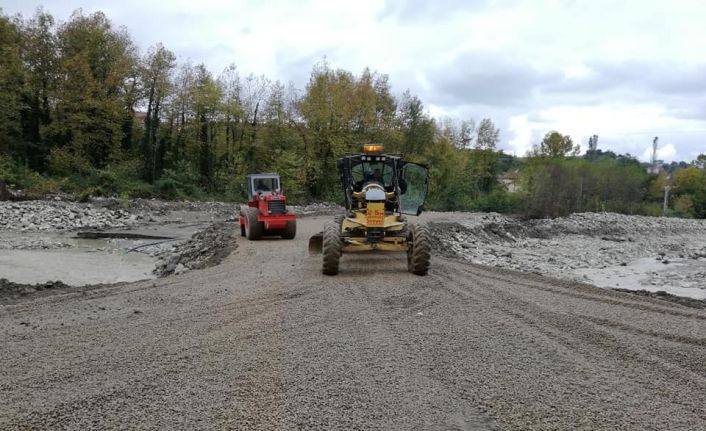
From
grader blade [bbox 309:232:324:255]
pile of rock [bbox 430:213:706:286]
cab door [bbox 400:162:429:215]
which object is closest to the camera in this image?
cab door [bbox 400:162:429:215]

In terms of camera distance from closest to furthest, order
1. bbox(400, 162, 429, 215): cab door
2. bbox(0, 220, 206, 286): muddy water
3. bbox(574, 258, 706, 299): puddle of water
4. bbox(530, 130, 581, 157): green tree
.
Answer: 1. bbox(400, 162, 429, 215): cab door
2. bbox(0, 220, 206, 286): muddy water
3. bbox(574, 258, 706, 299): puddle of water
4. bbox(530, 130, 581, 157): green tree

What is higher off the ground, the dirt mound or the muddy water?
the dirt mound

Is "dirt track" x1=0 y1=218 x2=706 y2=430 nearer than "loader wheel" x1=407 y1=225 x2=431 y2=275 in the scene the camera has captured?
Yes

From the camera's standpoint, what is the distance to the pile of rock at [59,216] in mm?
23875

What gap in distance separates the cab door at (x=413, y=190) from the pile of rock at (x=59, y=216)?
17697 mm

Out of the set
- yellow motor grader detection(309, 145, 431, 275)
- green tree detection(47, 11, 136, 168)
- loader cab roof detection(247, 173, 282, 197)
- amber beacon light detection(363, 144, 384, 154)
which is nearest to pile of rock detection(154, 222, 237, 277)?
loader cab roof detection(247, 173, 282, 197)

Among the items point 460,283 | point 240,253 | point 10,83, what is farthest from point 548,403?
point 10,83

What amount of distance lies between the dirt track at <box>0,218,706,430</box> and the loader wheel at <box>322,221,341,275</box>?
917 millimetres

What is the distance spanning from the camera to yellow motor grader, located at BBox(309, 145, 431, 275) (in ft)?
35.7

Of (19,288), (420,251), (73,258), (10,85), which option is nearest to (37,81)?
(10,85)

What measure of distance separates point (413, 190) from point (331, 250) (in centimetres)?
291

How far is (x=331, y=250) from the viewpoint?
1069cm

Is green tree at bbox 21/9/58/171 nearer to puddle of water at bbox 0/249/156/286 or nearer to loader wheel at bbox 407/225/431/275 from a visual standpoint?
puddle of water at bbox 0/249/156/286

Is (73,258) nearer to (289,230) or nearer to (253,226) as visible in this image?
(253,226)
